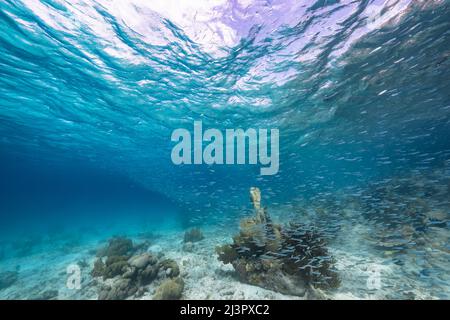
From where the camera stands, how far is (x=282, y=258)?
→ 703cm

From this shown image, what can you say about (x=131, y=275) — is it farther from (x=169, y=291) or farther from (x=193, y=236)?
(x=193, y=236)

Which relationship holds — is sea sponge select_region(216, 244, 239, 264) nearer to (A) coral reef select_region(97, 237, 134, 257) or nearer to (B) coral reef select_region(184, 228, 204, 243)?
(A) coral reef select_region(97, 237, 134, 257)

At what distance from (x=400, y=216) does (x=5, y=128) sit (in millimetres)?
37756

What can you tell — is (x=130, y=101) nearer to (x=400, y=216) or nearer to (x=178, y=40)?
(x=178, y=40)

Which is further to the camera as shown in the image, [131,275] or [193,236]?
[193,236]

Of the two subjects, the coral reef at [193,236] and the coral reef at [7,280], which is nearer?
the coral reef at [7,280]

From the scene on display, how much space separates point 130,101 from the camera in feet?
57.8

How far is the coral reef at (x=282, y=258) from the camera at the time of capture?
6684 mm

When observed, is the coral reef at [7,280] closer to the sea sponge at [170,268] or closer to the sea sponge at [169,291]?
the sea sponge at [170,268]

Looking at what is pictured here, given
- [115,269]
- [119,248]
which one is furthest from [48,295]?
[119,248]

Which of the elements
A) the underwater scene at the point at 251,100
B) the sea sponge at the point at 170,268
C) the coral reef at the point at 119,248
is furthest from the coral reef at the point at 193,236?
the sea sponge at the point at 170,268

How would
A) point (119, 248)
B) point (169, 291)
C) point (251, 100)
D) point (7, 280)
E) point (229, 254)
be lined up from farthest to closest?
point (251, 100)
point (119, 248)
point (7, 280)
point (229, 254)
point (169, 291)

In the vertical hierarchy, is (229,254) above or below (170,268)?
above
